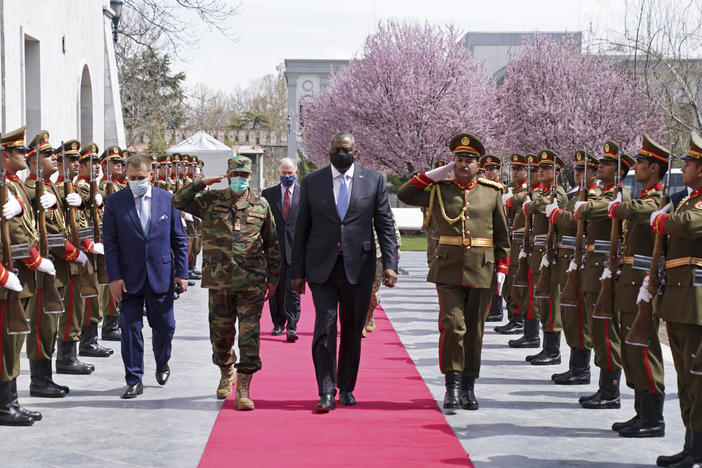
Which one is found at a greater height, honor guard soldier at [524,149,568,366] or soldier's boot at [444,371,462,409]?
honor guard soldier at [524,149,568,366]

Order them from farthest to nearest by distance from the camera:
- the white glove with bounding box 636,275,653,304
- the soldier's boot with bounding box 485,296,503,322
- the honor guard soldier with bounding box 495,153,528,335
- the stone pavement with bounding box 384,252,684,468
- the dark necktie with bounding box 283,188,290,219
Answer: the soldier's boot with bounding box 485,296,503,322 → the honor guard soldier with bounding box 495,153,528,335 → the dark necktie with bounding box 283,188,290,219 → the white glove with bounding box 636,275,653,304 → the stone pavement with bounding box 384,252,684,468

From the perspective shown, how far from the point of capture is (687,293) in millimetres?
5961

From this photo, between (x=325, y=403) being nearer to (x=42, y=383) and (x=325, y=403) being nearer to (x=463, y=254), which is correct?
(x=463, y=254)

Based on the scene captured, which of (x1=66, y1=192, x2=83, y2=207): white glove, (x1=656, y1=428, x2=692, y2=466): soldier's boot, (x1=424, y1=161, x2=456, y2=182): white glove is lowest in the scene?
(x1=656, y1=428, x2=692, y2=466): soldier's boot

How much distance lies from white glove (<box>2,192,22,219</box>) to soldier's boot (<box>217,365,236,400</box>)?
7.28ft

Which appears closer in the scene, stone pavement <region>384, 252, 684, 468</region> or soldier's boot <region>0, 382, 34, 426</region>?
stone pavement <region>384, 252, 684, 468</region>

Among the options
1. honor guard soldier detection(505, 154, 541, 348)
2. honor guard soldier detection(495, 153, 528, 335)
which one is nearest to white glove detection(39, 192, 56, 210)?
honor guard soldier detection(505, 154, 541, 348)

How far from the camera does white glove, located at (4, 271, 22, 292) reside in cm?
662

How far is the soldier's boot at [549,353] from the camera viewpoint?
10.0 metres

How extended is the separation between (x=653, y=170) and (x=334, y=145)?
2477mm

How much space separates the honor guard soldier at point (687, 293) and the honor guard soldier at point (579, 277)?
2.15 meters

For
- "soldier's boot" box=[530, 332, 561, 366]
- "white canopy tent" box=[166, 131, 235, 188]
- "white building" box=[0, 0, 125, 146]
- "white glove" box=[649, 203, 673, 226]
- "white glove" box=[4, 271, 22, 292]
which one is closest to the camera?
"white glove" box=[649, 203, 673, 226]

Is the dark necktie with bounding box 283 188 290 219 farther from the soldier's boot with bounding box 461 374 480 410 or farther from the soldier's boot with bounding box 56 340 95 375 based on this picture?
the soldier's boot with bounding box 461 374 480 410

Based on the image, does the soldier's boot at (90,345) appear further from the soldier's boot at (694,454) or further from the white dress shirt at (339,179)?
the soldier's boot at (694,454)
